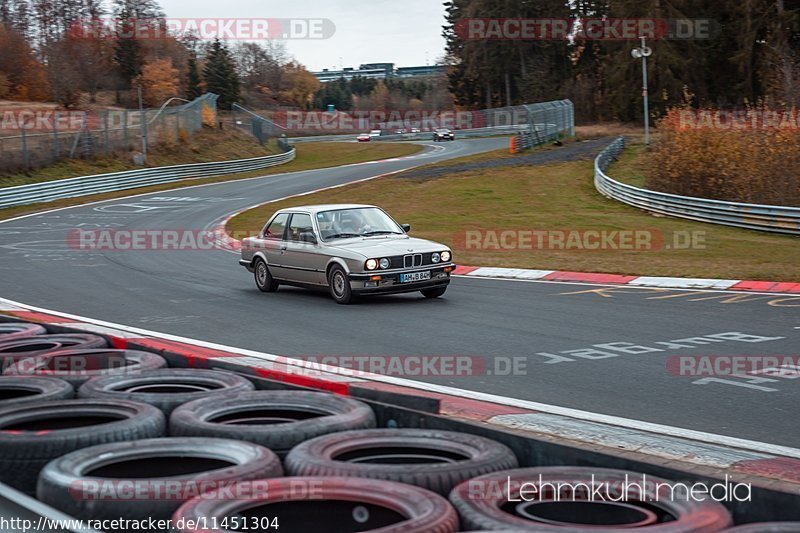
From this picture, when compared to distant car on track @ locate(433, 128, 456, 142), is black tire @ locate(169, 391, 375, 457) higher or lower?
lower

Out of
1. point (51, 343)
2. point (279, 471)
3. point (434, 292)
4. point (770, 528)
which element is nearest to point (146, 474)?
point (279, 471)

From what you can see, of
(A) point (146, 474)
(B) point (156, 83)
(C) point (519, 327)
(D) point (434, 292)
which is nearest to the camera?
(A) point (146, 474)

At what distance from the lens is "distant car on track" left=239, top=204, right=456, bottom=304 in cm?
1407

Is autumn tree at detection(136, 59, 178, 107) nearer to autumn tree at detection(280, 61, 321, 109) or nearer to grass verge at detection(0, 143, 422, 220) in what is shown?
grass verge at detection(0, 143, 422, 220)

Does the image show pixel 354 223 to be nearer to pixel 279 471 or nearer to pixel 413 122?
pixel 279 471

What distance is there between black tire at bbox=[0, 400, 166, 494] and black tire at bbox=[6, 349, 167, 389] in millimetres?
1147

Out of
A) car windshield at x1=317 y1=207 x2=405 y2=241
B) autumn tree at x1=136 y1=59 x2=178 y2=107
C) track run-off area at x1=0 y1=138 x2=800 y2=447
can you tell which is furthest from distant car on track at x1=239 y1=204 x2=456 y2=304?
autumn tree at x1=136 y1=59 x2=178 y2=107

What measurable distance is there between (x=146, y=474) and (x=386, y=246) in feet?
33.0

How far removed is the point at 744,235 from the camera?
25.3 meters

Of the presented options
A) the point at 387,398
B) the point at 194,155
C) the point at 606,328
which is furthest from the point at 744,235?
the point at 194,155

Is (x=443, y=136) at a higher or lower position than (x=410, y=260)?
higher

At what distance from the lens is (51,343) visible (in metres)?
8.23

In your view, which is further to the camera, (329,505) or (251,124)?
(251,124)

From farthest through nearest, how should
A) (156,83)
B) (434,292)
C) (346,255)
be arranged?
(156,83) < (434,292) < (346,255)
